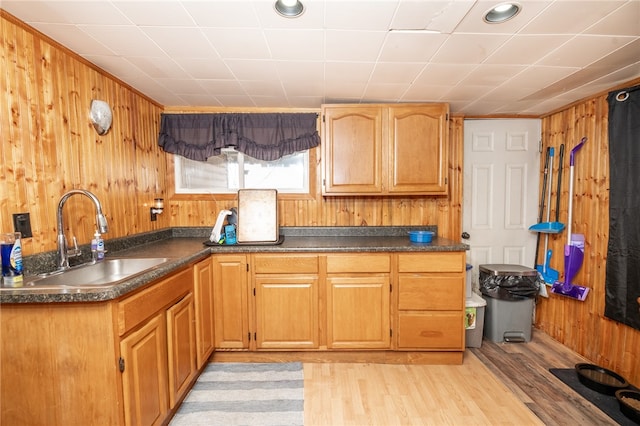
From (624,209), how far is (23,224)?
3676 millimetres

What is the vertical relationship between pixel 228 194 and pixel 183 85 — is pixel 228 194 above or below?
below

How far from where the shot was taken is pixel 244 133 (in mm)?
2727

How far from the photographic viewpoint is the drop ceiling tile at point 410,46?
5.10 feet

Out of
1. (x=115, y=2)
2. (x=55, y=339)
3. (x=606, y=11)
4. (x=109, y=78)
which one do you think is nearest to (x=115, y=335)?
(x=55, y=339)

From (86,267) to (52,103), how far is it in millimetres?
915

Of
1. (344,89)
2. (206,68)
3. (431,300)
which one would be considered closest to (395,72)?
(344,89)

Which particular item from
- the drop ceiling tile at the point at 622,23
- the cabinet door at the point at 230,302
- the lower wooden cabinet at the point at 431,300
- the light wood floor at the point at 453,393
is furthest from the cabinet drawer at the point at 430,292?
the drop ceiling tile at the point at 622,23

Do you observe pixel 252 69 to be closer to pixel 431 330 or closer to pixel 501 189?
pixel 431 330

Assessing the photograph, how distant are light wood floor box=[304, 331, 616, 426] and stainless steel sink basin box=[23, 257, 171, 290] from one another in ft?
4.41

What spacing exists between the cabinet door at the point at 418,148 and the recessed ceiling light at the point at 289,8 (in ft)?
4.45

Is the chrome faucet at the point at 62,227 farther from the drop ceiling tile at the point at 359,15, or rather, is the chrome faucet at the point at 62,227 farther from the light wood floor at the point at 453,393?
the light wood floor at the point at 453,393

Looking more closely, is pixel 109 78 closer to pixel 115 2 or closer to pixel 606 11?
pixel 115 2

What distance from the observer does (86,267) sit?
1.67m

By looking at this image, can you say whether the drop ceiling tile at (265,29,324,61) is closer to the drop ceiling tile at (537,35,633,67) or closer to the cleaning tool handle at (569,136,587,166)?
the drop ceiling tile at (537,35,633,67)
